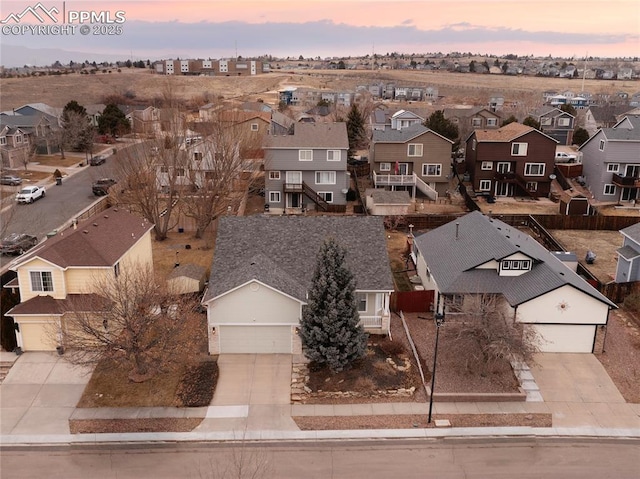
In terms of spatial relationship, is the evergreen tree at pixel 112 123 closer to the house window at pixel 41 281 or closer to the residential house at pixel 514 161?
the residential house at pixel 514 161

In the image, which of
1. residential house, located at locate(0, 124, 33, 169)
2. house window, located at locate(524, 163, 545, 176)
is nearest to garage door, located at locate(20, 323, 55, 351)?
residential house, located at locate(0, 124, 33, 169)

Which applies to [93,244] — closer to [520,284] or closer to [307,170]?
[520,284]

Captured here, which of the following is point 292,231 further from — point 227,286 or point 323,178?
point 323,178

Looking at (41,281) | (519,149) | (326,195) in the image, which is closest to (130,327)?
(41,281)

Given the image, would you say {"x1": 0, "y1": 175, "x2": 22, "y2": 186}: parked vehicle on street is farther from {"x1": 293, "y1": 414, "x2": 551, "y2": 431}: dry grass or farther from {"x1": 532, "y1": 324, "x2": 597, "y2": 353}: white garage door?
{"x1": 532, "y1": 324, "x2": 597, "y2": 353}: white garage door

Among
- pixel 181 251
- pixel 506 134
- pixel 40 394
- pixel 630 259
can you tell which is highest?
pixel 506 134

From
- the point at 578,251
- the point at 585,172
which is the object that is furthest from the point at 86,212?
the point at 585,172
